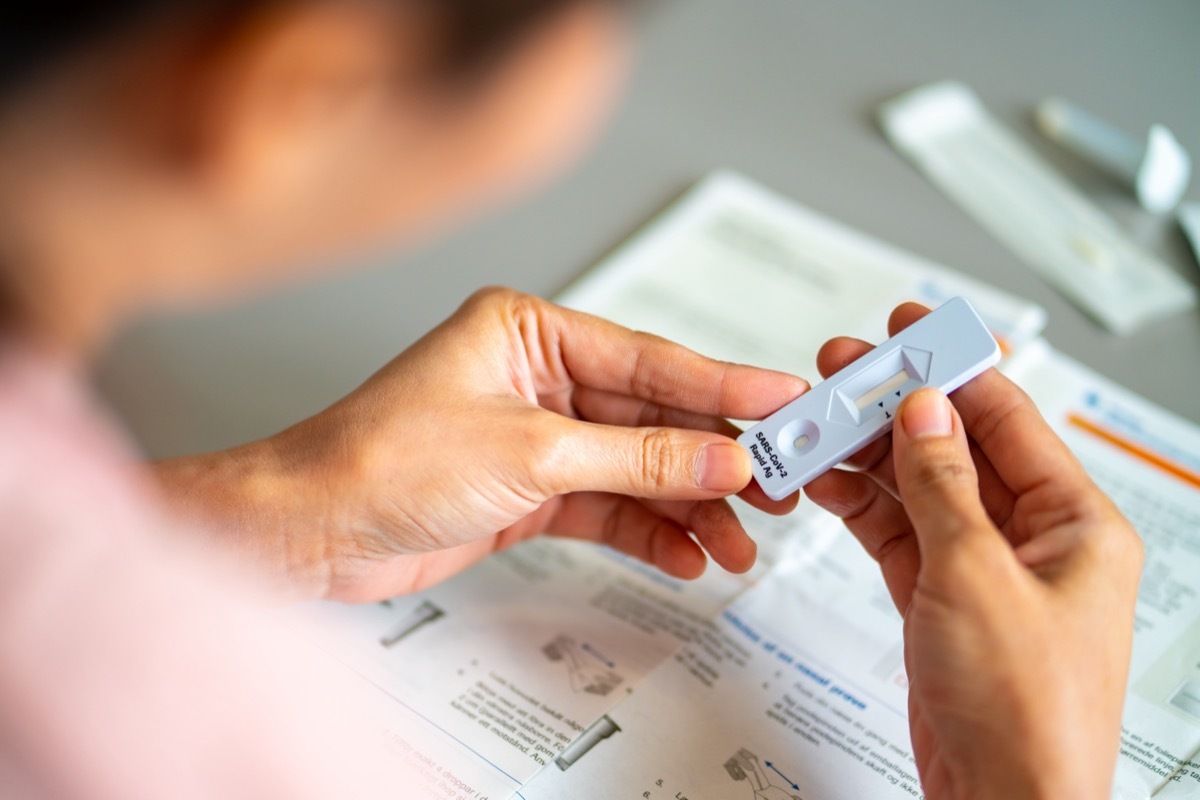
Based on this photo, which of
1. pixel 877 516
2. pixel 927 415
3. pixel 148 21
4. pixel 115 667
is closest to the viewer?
pixel 115 667

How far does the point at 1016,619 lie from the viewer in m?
0.51

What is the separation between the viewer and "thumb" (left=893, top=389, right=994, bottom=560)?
0.54m

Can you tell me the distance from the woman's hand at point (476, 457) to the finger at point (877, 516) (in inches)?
1.6

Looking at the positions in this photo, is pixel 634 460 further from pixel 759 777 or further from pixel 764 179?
pixel 764 179

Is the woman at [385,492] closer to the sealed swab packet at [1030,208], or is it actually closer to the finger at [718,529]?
the finger at [718,529]

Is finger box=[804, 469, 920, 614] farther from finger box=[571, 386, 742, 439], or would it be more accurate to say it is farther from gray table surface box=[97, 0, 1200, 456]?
gray table surface box=[97, 0, 1200, 456]

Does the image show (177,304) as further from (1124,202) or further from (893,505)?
(1124,202)

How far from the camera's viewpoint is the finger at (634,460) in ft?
2.13

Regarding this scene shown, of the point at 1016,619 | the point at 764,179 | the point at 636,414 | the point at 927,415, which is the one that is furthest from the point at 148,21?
the point at 1016,619

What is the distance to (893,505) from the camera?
2.29 feet

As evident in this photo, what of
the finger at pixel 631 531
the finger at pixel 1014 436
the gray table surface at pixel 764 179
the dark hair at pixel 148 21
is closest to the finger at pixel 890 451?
the finger at pixel 1014 436

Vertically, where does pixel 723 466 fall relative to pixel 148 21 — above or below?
below

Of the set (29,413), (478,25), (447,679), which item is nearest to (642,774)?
(447,679)

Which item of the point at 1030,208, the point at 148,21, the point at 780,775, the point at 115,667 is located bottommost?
Result: the point at 780,775
